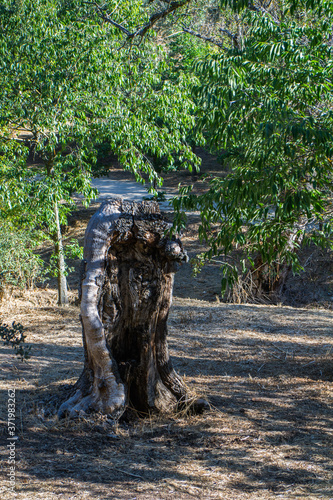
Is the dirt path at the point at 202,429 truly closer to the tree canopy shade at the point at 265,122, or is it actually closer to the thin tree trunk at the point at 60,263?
the tree canopy shade at the point at 265,122

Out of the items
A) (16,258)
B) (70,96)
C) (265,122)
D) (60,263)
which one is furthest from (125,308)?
(16,258)

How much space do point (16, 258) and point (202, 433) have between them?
6288mm

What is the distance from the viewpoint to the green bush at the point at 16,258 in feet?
29.4

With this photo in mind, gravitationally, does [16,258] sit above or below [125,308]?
below

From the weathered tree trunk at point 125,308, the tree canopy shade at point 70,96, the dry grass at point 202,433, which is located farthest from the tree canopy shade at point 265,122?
the tree canopy shade at point 70,96

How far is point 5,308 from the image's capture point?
28.8 ft

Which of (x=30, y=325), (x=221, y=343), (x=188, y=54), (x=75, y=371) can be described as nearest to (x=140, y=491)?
(x=75, y=371)

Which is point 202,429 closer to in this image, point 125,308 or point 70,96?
point 125,308

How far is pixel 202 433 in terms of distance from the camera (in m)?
4.12

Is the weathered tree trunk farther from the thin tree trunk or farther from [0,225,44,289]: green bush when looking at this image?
[0,225,44,289]: green bush

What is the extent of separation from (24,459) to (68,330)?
3.91m

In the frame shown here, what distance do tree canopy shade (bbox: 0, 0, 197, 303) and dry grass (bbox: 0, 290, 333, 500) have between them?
8.90ft

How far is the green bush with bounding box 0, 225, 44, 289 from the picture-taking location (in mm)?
8969

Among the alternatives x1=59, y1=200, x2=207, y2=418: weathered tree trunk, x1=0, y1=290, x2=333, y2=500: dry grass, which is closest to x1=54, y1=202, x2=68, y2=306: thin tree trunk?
x1=0, y1=290, x2=333, y2=500: dry grass
